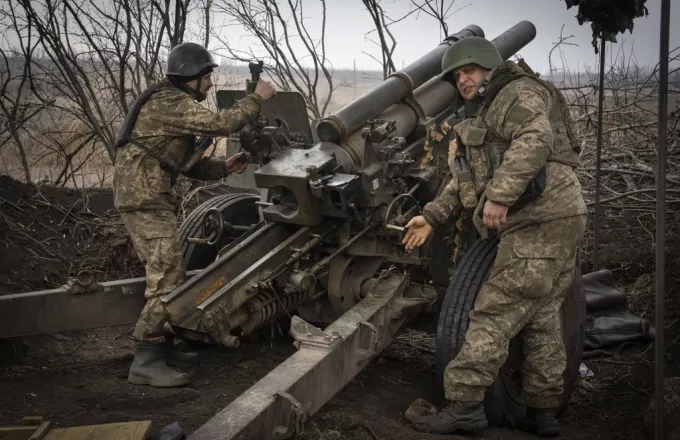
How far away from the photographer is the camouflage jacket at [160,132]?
4430mm

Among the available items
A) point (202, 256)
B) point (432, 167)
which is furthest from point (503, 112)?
point (202, 256)

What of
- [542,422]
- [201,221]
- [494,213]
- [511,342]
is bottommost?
[542,422]

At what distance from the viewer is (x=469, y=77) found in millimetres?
3971

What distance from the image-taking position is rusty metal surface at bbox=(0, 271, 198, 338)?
14.6ft

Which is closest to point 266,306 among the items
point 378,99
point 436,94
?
point 378,99

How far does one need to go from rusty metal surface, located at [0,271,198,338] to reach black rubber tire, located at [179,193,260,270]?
0.70 metres

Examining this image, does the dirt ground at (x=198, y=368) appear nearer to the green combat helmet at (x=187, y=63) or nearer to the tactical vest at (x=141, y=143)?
the tactical vest at (x=141, y=143)

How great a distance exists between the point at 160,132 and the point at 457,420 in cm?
230

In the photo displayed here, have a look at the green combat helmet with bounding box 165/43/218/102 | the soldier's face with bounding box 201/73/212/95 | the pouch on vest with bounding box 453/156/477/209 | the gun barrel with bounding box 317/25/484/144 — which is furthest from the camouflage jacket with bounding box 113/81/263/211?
the pouch on vest with bounding box 453/156/477/209

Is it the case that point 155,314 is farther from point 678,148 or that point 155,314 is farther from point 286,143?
point 678,148

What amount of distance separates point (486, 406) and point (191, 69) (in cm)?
253

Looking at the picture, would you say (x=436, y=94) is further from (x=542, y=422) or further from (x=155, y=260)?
(x=542, y=422)

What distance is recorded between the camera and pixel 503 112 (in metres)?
3.70

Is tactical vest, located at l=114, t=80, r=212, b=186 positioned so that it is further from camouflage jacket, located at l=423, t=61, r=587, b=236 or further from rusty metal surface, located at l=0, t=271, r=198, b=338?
camouflage jacket, located at l=423, t=61, r=587, b=236
